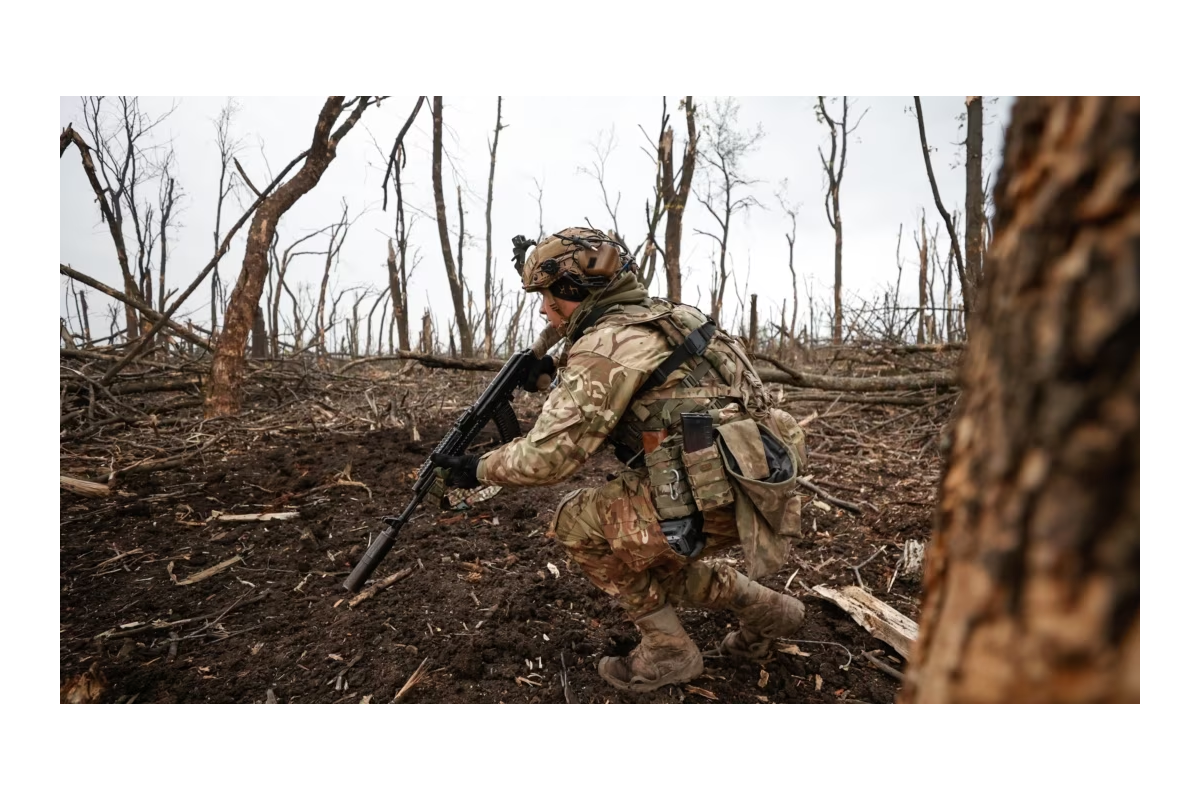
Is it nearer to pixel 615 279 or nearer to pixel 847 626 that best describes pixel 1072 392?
pixel 615 279

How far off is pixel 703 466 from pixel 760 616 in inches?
32.5

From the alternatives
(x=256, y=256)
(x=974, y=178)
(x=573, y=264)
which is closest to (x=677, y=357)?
(x=573, y=264)

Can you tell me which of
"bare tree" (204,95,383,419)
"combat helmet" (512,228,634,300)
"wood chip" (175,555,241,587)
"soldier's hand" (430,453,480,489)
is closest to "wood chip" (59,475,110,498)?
"wood chip" (175,555,241,587)

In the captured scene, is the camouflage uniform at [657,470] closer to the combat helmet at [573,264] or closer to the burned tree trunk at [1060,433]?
the combat helmet at [573,264]

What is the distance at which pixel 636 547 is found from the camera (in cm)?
222

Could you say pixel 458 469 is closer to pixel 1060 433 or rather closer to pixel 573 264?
pixel 573 264

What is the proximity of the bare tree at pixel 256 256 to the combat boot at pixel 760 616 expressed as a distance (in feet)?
19.6

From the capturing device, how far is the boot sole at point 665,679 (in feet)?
7.61

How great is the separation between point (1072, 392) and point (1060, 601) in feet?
0.57

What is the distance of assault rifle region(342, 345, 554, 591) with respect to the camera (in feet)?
8.55

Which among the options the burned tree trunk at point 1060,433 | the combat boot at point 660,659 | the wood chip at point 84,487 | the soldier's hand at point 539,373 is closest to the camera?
the burned tree trunk at point 1060,433

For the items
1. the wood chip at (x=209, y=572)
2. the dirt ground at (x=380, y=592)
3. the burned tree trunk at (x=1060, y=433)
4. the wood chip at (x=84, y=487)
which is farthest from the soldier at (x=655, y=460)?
the wood chip at (x=84, y=487)
